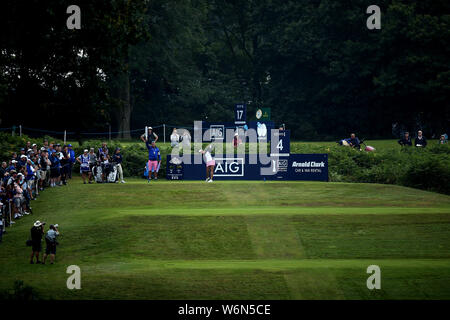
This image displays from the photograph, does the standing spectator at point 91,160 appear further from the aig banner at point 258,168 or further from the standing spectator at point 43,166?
the aig banner at point 258,168

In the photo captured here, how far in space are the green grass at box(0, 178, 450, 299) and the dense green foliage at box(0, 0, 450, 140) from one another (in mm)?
16870

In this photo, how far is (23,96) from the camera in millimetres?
35031

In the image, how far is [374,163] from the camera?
41625mm

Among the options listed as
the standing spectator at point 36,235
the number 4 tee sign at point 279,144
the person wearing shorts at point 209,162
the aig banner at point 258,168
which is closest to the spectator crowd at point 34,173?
the standing spectator at point 36,235

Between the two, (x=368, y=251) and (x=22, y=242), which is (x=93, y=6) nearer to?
(x=22, y=242)

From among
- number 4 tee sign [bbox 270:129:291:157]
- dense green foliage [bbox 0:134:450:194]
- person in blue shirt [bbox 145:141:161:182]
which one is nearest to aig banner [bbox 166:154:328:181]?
number 4 tee sign [bbox 270:129:291:157]

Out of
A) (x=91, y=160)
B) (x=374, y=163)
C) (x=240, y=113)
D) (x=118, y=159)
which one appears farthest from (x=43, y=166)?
(x=374, y=163)

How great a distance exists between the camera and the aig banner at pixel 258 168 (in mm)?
37438

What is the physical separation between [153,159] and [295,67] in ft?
137

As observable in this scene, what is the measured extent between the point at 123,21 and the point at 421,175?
20.1 metres

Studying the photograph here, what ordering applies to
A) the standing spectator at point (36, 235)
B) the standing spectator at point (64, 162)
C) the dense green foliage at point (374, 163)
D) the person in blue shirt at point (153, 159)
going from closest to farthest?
1. the standing spectator at point (36, 235)
2. the standing spectator at point (64, 162)
3. the person in blue shirt at point (153, 159)
4. the dense green foliage at point (374, 163)

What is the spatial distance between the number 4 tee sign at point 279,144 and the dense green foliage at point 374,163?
388cm

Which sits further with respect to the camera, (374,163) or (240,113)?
(374,163)

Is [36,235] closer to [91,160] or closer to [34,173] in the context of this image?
[34,173]
